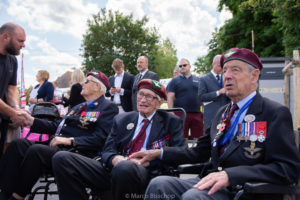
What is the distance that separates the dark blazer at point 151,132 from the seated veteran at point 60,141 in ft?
1.09

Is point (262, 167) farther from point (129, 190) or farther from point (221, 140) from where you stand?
point (129, 190)

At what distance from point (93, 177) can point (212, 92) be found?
292cm

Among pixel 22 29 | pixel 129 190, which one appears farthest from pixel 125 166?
pixel 22 29

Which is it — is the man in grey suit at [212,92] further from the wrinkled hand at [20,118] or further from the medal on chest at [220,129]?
the wrinkled hand at [20,118]

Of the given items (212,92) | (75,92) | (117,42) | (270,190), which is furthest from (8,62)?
(117,42)

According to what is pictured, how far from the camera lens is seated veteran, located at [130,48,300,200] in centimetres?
197

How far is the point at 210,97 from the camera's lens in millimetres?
5230

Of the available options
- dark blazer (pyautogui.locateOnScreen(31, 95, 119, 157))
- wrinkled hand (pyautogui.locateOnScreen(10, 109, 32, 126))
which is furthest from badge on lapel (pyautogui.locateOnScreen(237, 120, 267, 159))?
wrinkled hand (pyautogui.locateOnScreen(10, 109, 32, 126))

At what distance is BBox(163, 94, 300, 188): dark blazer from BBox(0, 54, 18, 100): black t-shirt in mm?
2779

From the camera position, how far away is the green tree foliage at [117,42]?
113 feet

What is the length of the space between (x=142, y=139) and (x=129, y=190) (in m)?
0.67

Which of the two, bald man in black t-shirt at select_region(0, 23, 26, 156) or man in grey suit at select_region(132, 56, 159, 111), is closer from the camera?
bald man in black t-shirt at select_region(0, 23, 26, 156)

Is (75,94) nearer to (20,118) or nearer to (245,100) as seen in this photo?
(20,118)

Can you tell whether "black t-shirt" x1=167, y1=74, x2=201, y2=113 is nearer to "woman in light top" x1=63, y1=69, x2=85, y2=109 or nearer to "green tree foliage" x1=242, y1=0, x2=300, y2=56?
"woman in light top" x1=63, y1=69, x2=85, y2=109
